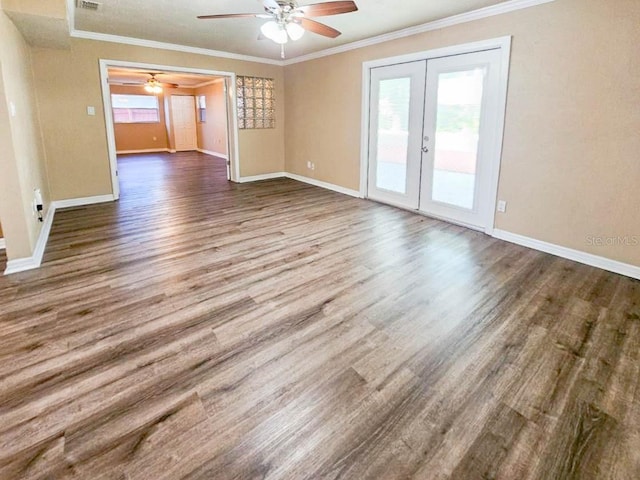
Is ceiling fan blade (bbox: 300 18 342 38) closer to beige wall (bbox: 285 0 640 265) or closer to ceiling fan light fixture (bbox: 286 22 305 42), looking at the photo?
ceiling fan light fixture (bbox: 286 22 305 42)

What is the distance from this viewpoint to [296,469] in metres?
1.42

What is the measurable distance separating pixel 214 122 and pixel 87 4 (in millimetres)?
7742

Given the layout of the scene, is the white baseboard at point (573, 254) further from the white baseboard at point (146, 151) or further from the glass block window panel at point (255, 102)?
the white baseboard at point (146, 151)

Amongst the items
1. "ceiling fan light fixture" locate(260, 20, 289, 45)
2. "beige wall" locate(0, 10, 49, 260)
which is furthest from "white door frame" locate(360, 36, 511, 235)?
"beige wall" locate(0, 10, 49, 260)

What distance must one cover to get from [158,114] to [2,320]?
12.1 meters

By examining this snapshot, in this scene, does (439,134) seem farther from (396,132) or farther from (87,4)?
(87,4)

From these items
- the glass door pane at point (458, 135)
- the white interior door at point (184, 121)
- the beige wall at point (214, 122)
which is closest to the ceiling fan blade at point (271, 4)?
the glass door pane at point (458, 135)

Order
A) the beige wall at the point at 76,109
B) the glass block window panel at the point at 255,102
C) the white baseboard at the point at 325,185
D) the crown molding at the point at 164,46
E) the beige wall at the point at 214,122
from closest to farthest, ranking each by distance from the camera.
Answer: the beige wall at the point at 76,109 → the crown molding at the point at 164,46 → the white baseboard at the point at 325,185 → the glass block window panel at the point at 255,102 → the beige wall at the point at 214,122

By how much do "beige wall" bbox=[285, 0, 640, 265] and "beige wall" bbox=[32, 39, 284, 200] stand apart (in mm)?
4764

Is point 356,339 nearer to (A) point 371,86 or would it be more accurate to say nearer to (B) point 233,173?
(A) point 371,86

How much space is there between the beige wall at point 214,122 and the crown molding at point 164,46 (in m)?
3.80

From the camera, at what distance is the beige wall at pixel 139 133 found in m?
12.1

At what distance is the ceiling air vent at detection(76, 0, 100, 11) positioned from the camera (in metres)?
3.88

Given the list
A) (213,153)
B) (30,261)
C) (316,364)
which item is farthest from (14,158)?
(213,153)
